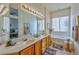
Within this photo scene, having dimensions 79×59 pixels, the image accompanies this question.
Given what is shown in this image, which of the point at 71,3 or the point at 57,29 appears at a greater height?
the point at 71,3

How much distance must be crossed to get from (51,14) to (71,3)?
1.17 ft

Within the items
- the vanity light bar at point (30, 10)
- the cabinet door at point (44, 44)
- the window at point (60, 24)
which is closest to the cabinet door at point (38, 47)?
the cabinet door at point (44, 44)

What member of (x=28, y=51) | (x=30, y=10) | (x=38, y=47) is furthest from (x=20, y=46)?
(x=30, y=10)

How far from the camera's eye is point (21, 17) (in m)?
1.91

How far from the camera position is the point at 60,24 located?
6.40 feet

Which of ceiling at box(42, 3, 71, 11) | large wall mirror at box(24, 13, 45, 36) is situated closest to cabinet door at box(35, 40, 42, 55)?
large wall mirror at box(24, 13, 45, 36)

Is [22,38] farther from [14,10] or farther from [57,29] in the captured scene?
[57,29]

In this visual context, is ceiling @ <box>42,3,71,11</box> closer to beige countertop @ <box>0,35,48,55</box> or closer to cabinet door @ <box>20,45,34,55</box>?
beige countertop @ <box>0,35,48,55</box>

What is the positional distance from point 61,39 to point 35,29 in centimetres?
45

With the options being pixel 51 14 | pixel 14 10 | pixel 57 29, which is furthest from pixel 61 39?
pixel 14 10

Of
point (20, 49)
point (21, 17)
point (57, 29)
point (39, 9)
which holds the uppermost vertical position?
point (39, 9)

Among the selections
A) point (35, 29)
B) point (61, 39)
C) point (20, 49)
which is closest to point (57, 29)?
point (61, 39)

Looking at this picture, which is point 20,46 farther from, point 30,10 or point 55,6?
point 55,6

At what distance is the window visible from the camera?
191 cm
